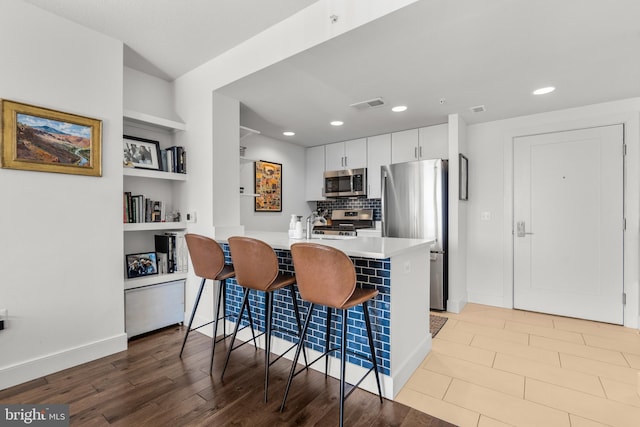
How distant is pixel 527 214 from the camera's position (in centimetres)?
366

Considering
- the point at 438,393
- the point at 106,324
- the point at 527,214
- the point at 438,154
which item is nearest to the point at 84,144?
the point at 106,324

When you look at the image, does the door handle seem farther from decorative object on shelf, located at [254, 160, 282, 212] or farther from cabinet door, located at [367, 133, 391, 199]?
decorative object on shelf, located at [254, 160, 282, 212]

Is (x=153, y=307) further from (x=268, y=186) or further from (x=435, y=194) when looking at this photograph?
(x=435, y=194)

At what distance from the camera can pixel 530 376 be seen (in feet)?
7.18

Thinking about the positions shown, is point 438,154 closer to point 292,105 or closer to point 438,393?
point 292,105

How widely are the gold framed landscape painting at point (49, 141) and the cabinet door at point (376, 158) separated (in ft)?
10.8

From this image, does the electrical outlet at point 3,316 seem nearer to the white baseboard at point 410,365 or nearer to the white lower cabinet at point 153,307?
the white lower cabinet at point 153,307

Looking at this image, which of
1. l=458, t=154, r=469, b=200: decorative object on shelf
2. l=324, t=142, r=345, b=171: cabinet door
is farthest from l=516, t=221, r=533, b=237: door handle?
l=324, t=142, r=345, b=171: cabinet door

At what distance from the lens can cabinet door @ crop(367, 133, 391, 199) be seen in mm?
4480

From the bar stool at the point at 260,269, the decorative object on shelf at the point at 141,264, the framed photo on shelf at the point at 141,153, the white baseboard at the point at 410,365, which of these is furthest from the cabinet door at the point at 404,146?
the decorative object on shelf at the point at 141,264

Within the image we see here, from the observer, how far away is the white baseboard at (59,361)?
2.02m

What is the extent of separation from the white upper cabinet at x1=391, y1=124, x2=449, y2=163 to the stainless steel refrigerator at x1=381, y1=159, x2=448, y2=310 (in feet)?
1.29

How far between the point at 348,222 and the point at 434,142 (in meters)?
1.83

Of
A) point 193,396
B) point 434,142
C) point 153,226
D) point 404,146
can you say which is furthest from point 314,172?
point 193,396
